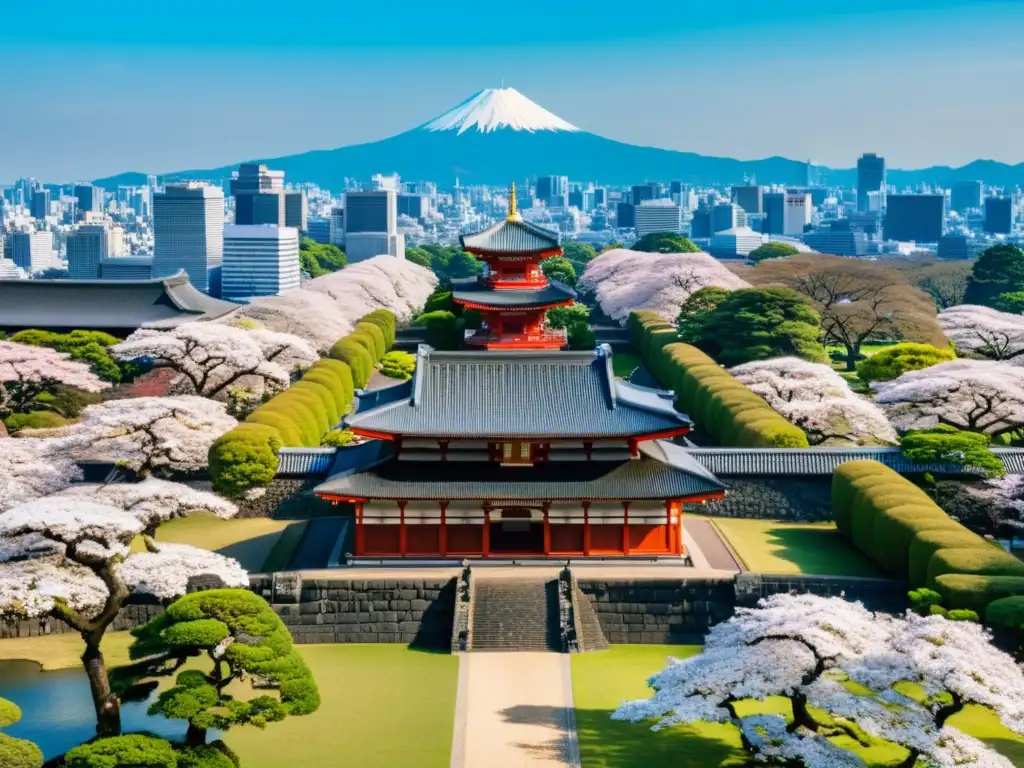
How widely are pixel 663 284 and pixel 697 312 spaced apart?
16.8 meters

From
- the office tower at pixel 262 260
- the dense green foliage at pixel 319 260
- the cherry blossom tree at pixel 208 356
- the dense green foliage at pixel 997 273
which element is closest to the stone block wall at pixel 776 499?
the cherry blossom tree at pixel 208 356

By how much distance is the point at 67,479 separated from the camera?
4000 cm

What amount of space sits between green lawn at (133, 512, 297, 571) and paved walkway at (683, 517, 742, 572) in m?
12.3

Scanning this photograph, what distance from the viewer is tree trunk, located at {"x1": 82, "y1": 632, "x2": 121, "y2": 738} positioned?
28.1m

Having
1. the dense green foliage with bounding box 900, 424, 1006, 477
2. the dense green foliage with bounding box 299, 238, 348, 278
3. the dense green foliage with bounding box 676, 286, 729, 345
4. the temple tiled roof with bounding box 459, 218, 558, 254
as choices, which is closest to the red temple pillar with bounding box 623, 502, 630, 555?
the dense green foliage with bounding box 900, 424, 1006, 477

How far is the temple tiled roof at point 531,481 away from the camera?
38.7 meters

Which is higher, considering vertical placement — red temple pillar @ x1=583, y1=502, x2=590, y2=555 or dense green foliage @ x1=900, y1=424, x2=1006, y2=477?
dense green foliage @ x1=900, y1=424, x2=1006, y2=477

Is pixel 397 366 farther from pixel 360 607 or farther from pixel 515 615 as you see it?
pixel 515 615

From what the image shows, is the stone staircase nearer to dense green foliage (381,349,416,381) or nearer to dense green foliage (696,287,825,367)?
dense green foliage (696,287,825,367)

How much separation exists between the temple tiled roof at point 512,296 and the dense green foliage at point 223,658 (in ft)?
133

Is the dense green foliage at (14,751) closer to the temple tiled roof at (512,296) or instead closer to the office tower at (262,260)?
the temple tiled roof at (512,296)

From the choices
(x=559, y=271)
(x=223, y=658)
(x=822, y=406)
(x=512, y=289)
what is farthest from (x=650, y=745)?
(x=559, y=271)

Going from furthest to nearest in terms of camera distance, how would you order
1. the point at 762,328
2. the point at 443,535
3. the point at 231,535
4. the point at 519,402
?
1. the point at 762,328
2. the point at 231,535
3. the point at 519,402
4. the point at 443,535

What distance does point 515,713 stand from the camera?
3089 cm
